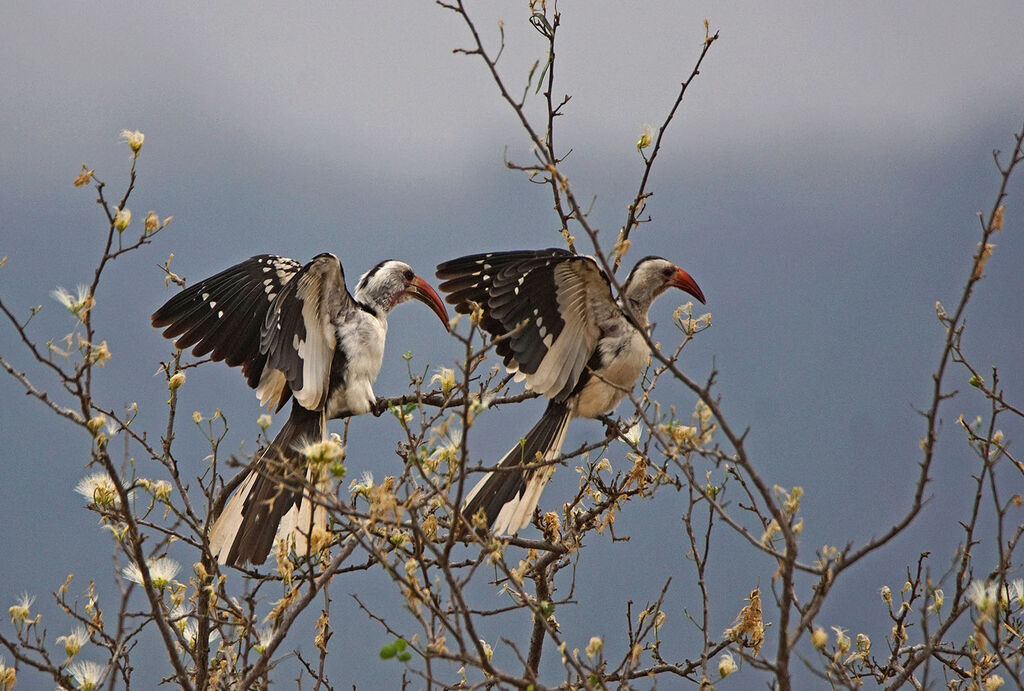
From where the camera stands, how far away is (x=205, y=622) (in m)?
2.71

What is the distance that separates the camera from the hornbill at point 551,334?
10.5 feet

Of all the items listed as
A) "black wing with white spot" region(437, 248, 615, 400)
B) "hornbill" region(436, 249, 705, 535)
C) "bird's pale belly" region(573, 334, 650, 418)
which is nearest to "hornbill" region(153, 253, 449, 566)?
"hornbill" region(436, 249, 705, 535)

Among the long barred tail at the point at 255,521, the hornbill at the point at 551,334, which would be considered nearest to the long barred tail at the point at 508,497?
the hornbill at the point at 551,334

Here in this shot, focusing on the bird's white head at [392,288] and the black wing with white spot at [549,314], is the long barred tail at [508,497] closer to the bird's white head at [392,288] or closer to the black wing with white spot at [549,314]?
the black wing with white spot at [549,314]

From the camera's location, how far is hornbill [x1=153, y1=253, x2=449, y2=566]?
321 cm

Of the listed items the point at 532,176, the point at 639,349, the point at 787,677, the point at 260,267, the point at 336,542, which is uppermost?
the point at 260,267

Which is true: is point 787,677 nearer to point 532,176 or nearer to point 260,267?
point 532,176

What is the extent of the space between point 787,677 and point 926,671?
0.47 metres

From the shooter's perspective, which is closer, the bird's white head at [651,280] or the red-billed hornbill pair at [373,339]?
the red-billed hornbill pair at [373,339]

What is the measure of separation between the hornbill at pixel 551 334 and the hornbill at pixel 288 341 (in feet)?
1.19

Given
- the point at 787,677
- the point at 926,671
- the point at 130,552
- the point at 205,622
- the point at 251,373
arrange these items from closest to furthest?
the point at 787,677
the point at 926,671
the point at 130,552
the point at 205,622
the point at 251,373

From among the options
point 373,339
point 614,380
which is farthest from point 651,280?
point 373,339

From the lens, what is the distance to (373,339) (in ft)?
12.5

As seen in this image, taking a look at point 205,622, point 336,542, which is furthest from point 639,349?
point 205,622
